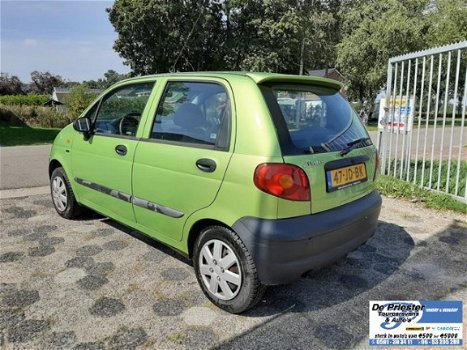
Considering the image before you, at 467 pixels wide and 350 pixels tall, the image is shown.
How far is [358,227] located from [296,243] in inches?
27.5

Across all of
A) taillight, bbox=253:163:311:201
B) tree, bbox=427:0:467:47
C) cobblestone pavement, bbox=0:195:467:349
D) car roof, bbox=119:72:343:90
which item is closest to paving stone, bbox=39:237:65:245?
cobblestone pavement, bbox=0:195:467:349

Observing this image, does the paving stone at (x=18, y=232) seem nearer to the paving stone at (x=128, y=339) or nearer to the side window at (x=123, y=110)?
the side window at (x=123, y=110)

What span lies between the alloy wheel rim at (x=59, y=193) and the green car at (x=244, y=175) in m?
1.27

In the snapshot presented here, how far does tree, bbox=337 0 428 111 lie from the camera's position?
2241 centimetres

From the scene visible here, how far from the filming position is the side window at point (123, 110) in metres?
3.44

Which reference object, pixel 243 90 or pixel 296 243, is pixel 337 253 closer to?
pixel 296 243

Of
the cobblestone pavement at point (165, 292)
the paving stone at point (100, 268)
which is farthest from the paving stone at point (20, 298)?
the paving stone at point (100, 268)

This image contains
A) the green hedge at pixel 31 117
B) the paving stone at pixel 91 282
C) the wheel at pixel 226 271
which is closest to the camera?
the wheel at pixel 226 271

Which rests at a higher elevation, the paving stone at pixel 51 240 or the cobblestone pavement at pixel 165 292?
the paving stone at pixel 51 240

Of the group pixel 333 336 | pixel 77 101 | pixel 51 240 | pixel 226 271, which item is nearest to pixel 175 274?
pixel 226 271

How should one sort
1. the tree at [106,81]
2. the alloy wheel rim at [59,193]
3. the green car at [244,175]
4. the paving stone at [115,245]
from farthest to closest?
the tree at [106,81] < the alloy wheel rim at [59,193] < the paving stone at [115,245] < the green car at [244,175]

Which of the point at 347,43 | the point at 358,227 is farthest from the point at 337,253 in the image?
the point at 347,43

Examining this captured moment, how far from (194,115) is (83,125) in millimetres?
1585

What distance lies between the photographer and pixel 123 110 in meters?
3.70
